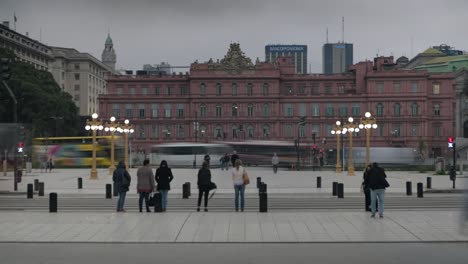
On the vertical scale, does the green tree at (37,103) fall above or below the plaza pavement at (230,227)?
above

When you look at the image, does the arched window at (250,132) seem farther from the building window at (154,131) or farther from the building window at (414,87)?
the building window at (414,87)

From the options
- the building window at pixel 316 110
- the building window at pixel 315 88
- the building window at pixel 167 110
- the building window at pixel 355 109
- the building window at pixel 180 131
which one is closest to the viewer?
the building window at pixel 355 109

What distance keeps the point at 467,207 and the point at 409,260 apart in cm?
215

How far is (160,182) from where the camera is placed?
71.7 ft

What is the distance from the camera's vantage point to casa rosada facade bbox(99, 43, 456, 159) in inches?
4560

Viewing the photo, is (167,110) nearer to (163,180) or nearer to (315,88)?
(315,88)

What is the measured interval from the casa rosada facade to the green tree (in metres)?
16.1

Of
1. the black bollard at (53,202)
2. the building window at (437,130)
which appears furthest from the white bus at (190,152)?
the black bollard at (53,202)

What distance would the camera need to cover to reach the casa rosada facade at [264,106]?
380 ft

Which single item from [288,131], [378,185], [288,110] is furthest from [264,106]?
[378,185]

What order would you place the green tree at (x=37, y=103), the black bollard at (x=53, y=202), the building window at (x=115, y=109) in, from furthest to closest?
the building window at (x=115, y=109)
the green tree at (x=37, y=103)
the black bollard at (x=53, y=202)

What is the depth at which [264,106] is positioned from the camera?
384 feet

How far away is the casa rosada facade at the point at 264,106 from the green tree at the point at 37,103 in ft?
52.7

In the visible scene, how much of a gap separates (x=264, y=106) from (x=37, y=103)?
140 feet
